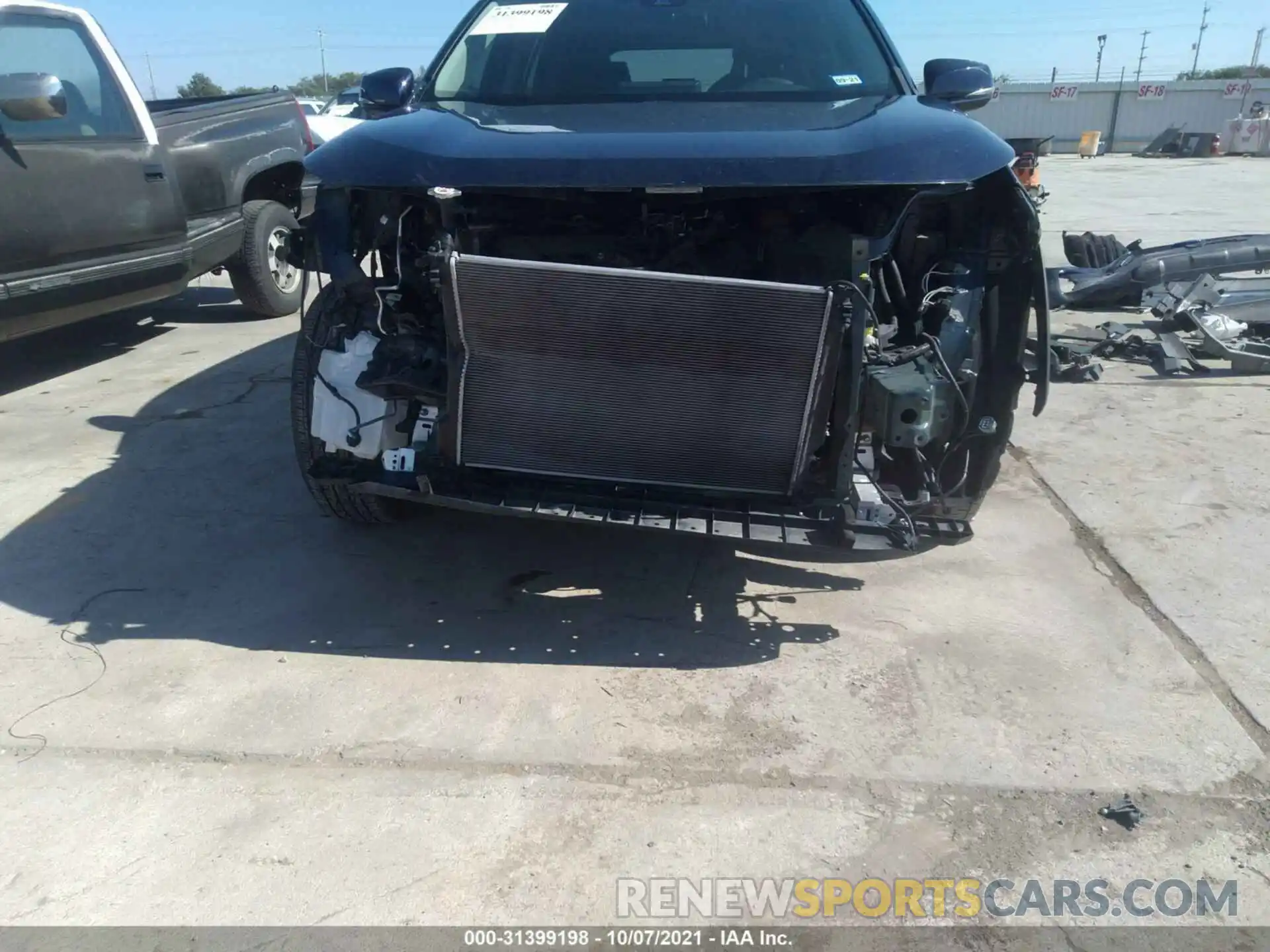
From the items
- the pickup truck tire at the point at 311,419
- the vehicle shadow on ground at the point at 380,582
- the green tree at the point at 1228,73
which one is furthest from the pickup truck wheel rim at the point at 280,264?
the green tree at the point at 1228,73

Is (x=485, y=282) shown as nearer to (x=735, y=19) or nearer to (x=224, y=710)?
(x=224, y=710)

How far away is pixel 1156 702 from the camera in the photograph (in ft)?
8.81

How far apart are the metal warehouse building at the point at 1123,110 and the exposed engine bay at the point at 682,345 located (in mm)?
42620

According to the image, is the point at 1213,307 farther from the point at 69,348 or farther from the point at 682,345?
the point at 69,348

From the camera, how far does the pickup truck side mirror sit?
450 centimetres

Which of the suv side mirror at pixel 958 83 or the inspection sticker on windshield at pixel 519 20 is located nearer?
the suv side mirror at pixel 958 83

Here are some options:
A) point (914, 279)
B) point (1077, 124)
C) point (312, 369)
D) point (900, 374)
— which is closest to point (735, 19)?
point (914, 279)

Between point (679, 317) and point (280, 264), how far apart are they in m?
5.29

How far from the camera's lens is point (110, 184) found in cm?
523

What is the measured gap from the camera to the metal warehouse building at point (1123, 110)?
41.7 metres

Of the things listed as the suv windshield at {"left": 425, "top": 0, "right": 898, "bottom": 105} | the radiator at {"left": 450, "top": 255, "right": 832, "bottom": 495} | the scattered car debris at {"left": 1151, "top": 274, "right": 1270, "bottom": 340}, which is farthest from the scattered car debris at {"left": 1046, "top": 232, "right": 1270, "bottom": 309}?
the radiator at {"left": 450, "top": 255, "right": 832, "bottom": 495}

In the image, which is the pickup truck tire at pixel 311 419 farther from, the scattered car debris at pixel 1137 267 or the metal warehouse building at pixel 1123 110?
the metal warehouse building at pixel 1123 110

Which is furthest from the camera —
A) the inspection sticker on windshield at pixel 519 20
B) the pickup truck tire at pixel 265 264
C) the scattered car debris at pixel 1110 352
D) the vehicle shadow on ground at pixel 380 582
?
the pickup truck tire at pixel 265 264

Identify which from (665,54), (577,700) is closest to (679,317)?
(577,700)
